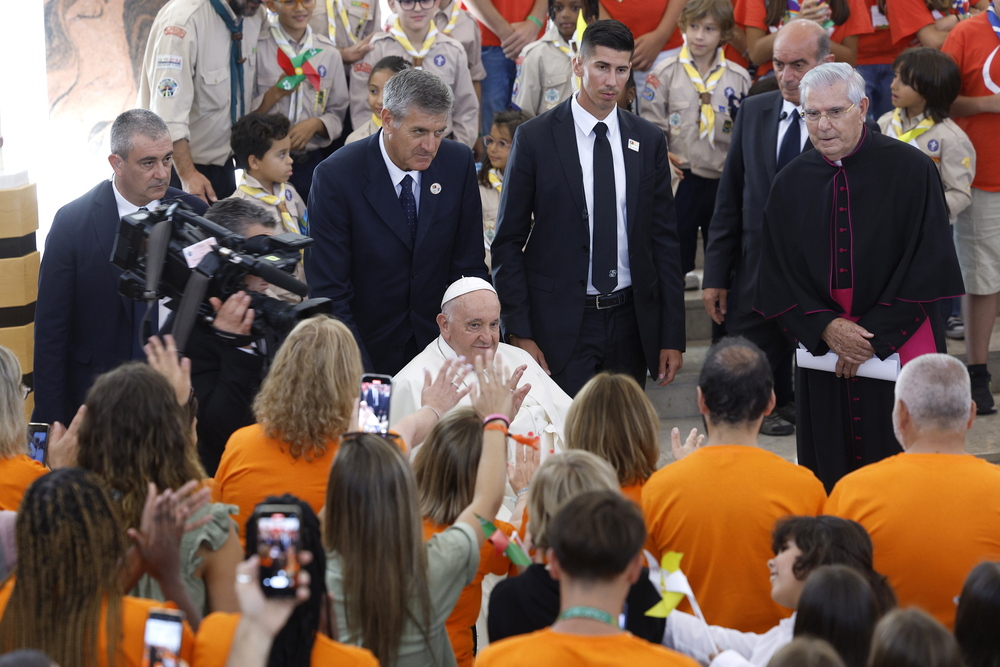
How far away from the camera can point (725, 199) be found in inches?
209

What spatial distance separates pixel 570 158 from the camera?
15.3ft

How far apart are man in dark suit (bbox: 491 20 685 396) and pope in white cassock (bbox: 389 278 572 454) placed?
0.79 ft

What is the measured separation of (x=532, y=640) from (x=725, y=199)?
3.55 meters

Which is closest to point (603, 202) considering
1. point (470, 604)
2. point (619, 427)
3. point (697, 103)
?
point (619, 427)

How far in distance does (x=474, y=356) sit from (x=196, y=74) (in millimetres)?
2564

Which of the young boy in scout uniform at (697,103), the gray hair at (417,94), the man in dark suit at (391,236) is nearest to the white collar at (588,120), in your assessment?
the man in dark suit at (391,236)

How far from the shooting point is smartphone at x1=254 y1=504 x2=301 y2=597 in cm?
201

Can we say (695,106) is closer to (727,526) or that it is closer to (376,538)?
(727,526)

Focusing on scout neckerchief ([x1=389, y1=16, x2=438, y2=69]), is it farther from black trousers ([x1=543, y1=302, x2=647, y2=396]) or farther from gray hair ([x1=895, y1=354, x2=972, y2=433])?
gray hair ([x1=895, y1=354, x2=972, y2=433])

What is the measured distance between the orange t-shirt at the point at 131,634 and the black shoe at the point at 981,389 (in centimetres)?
479

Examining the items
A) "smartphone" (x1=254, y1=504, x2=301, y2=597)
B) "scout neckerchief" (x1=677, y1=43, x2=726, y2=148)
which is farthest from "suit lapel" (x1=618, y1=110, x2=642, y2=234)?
"smartphone" (x1=254, y1=504, x2=301, y2=597)

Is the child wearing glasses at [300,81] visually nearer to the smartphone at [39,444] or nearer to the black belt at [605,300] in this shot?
the black belt at [605,300]

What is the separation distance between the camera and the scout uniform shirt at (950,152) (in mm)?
5791

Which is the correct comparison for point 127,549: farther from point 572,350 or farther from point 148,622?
point 572,350
